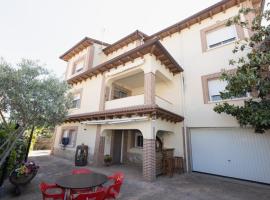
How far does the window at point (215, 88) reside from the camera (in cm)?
1099

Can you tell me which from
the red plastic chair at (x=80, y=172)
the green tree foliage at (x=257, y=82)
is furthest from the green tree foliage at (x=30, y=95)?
the green tree foliage at (x=257, y=82)

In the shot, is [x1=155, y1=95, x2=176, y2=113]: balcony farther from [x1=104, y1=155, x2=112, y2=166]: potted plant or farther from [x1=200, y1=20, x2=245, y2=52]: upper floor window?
[x1=104, y1=155, x2=112, y2=166]: potted plant

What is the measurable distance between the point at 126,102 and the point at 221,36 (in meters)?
9.48

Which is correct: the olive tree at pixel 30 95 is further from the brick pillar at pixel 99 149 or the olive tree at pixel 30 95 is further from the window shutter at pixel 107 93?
the window shutter at pixel 107 93

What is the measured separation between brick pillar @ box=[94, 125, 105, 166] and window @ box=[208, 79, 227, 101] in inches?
368

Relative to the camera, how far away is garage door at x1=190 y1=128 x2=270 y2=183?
9.01 metres

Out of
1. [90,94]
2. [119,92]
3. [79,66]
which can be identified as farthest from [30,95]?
[79,66]

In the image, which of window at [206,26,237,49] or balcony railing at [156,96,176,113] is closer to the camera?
balcony railing at [156,96,176,113]

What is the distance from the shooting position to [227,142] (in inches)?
403

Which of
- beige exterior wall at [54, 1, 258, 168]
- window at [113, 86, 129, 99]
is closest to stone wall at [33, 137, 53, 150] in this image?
beige exterior wall at [54, 1, 258, 168]

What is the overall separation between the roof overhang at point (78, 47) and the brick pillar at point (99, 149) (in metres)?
11.0

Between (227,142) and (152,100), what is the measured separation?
5.95 meters

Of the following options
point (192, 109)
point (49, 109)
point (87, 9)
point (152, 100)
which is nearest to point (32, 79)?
point (49, 109)

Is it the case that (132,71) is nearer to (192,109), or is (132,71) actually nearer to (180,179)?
(192,109)
